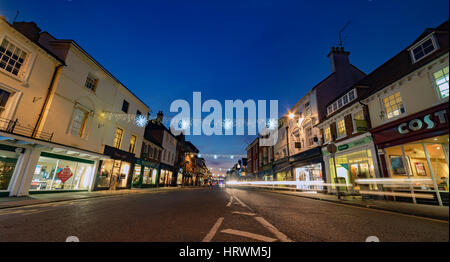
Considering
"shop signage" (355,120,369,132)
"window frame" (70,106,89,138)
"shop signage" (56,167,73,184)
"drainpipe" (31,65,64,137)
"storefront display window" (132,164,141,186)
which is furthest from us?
"storefront display window" (132,164,141,186)

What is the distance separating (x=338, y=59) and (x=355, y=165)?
12665 millimetres

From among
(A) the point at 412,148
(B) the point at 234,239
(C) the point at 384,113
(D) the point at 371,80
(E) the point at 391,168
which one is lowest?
(B) the point at 234,239

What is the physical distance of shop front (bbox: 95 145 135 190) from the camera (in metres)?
17.5

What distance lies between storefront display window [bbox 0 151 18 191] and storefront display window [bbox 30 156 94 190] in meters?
1.20

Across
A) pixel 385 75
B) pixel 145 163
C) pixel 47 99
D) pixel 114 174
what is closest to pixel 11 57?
pixel 47 99

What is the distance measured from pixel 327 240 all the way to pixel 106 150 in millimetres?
19349

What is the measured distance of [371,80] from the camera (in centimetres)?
1438

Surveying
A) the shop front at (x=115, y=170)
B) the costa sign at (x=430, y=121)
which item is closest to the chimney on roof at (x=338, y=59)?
the costa sign at (x=430, y=121)

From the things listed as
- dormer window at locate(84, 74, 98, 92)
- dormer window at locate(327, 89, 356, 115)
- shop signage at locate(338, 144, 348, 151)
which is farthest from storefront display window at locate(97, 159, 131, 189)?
dormer window at locate(327, 89, 356, 115)

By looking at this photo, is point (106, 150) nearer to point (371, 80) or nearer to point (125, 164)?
point (125, 164)

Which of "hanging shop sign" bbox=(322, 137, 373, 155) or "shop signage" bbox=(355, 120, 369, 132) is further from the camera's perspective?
"hanging shop sign" bbox=(322, 137, 373, 155)

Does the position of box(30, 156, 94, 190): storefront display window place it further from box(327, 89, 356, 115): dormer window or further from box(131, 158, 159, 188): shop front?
box(327, 89, 356, 115): dormer window

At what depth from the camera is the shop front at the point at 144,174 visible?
2315cm
